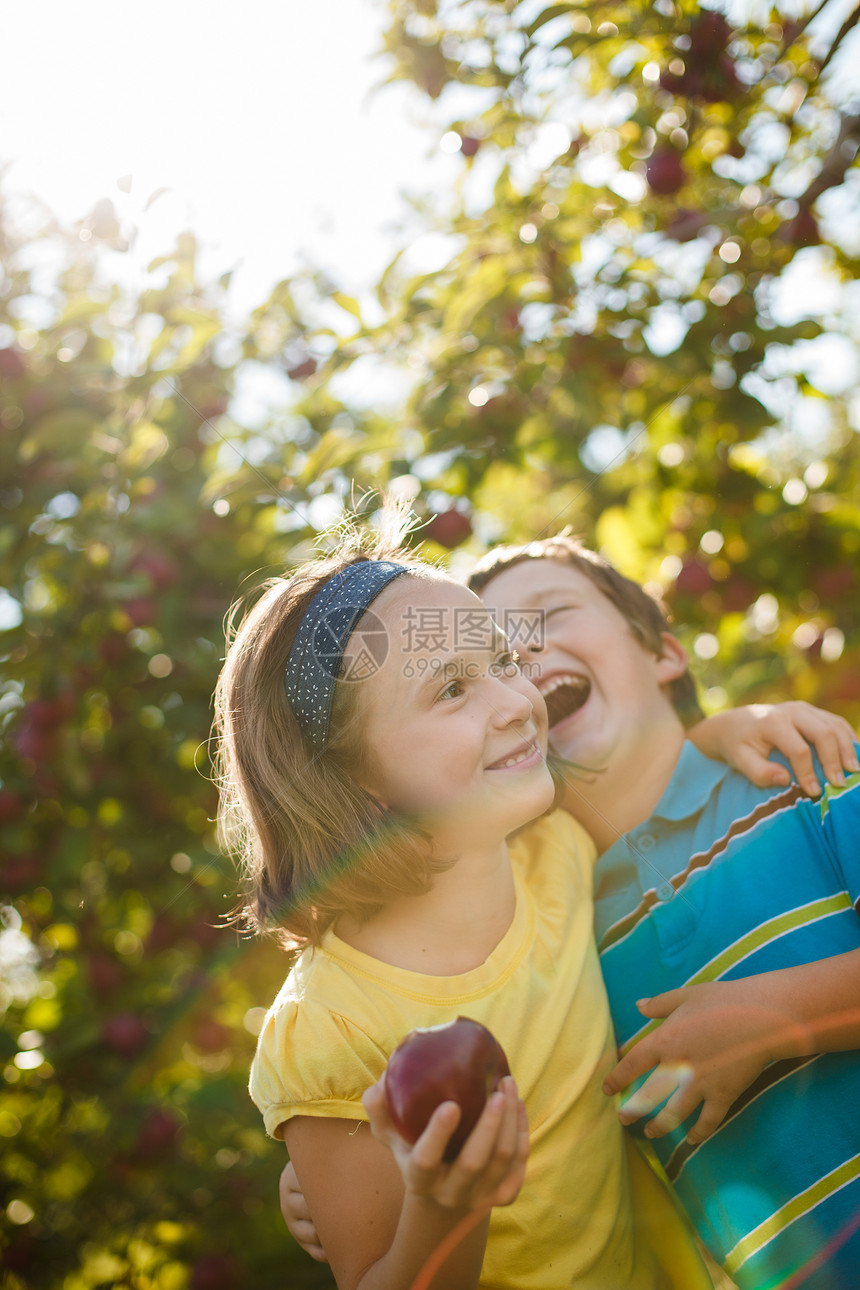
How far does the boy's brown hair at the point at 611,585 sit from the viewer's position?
5.25 feet

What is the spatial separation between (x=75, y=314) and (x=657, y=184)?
1340 mm

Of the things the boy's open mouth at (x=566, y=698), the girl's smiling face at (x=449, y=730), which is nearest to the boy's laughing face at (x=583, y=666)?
the boy's open mouth at (x=566, y=698)

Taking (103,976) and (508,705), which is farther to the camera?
(103,976)

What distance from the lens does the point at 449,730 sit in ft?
3.69

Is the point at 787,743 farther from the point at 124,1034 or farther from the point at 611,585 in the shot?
the point at 124,1034

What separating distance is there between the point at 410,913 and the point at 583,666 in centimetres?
53

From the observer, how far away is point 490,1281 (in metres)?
1.05

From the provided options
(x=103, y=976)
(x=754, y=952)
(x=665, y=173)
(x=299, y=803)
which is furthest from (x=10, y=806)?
(x=665, y=173)

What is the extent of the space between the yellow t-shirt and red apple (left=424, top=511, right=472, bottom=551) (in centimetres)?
83

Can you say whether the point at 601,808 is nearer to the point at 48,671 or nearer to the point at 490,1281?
the point at 490,1281

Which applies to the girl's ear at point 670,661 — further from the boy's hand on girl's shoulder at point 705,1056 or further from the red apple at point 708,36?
the red apple at point 708,36

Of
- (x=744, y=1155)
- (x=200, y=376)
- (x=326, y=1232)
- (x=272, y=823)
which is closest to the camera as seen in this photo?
(x=326, y=1232)

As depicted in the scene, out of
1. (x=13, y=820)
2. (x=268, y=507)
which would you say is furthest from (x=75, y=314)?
(x=13, y=820)

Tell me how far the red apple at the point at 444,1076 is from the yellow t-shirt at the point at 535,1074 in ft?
0.65
